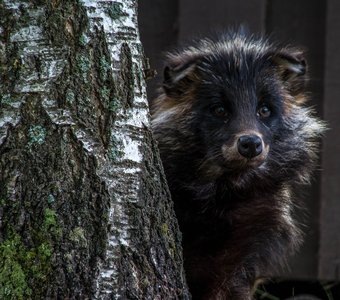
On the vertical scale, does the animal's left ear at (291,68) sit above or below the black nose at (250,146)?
above

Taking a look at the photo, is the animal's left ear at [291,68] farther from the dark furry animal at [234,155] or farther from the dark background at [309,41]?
the dark background at [309,41]

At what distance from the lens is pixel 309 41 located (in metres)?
6.05

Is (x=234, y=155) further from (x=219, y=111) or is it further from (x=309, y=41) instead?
(x=309, y=41)

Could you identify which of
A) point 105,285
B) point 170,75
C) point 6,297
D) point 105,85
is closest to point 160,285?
point 105,285

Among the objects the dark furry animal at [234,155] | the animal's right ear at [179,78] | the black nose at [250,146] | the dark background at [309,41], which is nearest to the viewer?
the black nose at [250,146]

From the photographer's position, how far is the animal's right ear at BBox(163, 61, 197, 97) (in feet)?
15.9

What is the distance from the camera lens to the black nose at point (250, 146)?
14.0 feet

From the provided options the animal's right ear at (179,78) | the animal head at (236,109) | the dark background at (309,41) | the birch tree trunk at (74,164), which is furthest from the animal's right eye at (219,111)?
the birch tree trunk at (74,164)

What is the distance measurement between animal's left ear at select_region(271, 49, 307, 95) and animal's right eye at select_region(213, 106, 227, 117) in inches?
20.1

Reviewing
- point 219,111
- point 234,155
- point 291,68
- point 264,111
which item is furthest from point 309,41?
point 234,155

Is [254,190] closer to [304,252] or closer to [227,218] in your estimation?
[227,218]

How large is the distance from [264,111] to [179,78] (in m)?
0.54

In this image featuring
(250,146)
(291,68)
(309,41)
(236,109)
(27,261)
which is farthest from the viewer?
(309,41)

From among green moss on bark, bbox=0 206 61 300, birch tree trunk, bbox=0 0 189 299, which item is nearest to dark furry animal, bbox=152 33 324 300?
birch tree trunk, bbox=0 0 189 299
